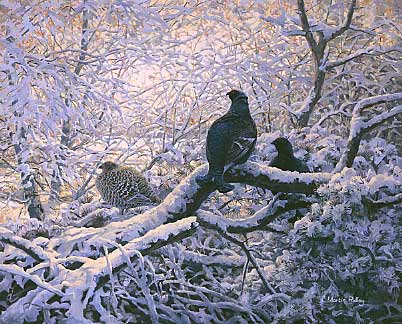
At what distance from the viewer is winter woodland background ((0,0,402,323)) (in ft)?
5.12

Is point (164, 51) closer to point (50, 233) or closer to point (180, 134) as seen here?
point (180, 134)

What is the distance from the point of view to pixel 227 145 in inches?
62.5

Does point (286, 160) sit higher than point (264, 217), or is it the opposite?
point (286, 160)

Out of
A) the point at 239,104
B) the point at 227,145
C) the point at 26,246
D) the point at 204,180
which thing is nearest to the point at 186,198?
the point at 204,180

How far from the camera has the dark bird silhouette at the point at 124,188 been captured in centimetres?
206

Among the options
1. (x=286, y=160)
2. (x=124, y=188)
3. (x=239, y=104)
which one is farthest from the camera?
(x=124, y=188)

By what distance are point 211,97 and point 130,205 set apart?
1.06 meters

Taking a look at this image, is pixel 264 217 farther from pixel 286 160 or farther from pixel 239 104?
pixel 239 104

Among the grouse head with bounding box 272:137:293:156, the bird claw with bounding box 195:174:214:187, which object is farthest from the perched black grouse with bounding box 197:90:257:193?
the grouse head with bounding box 272:137:293:156

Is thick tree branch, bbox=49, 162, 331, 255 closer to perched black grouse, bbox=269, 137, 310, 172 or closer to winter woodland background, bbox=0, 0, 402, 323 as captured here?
winter woodland background, bbox=0, 0, 402, 323

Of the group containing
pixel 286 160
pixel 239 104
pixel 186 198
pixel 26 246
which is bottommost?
pixel 26 246

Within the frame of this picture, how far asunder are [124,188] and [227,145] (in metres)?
0.63

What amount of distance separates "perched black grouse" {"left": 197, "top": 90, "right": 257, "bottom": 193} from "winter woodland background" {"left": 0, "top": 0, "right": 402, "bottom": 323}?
0.06 metres

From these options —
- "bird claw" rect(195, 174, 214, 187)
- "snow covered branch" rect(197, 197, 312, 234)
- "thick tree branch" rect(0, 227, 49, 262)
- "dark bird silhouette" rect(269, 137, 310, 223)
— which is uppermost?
"dark bird silhouette" rect(269, 137, 310, 223)
